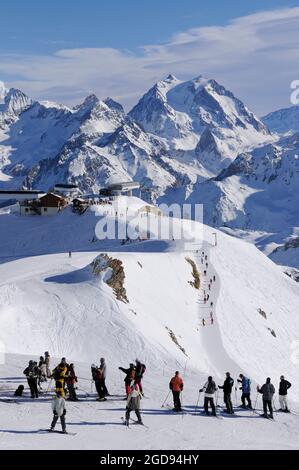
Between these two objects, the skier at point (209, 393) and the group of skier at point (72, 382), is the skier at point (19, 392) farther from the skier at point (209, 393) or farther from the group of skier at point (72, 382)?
the skier at point (209, 393)

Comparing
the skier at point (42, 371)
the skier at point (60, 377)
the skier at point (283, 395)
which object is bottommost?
the skier at point (283, 395)

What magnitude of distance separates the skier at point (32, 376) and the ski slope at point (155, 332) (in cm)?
49

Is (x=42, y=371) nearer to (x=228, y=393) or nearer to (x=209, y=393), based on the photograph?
(x=209, y=393)

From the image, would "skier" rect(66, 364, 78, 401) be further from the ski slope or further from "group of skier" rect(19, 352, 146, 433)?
the ski slope

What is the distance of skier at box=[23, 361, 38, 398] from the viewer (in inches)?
1067

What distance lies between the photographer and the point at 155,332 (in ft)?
156

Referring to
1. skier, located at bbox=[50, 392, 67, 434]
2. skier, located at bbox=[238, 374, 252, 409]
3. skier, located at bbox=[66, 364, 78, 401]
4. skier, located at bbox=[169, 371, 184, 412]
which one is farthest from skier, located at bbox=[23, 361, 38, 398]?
skier, located at bbox=[238, 374, 252, 409]

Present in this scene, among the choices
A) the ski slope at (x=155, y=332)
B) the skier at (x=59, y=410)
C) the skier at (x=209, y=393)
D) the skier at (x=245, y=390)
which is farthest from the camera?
the skier at (x=245, y=390)

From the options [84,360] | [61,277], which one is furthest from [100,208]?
[84,360]

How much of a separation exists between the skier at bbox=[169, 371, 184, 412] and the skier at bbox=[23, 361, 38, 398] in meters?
5.73

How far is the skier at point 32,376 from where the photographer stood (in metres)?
27.1

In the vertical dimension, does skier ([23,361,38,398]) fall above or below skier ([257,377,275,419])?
above

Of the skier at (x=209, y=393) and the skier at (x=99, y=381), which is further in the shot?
the skier at (x=99, y=381)

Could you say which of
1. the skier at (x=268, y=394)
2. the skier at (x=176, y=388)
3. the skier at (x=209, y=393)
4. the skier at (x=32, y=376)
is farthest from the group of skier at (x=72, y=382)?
the skier at (x=268, y=394)
